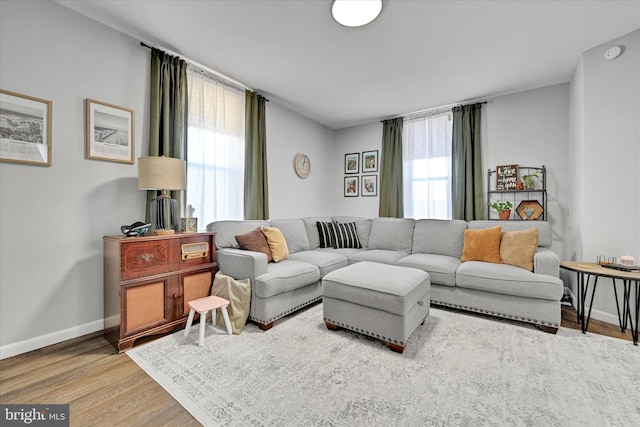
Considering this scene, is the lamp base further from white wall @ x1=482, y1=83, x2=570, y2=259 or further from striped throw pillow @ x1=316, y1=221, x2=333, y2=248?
white wall @ x1=482, y1=83, x2=570, y2=259

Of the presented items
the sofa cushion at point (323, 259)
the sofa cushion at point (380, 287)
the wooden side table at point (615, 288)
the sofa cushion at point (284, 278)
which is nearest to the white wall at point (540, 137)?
the wooden side table at point (615, 288)

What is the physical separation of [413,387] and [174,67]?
11.4 ft

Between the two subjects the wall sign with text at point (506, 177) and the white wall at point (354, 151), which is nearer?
the wall sign with text at point (506, 177)

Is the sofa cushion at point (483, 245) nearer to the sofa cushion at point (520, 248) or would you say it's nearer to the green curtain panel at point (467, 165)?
the sofa cushion at point (520, 248)

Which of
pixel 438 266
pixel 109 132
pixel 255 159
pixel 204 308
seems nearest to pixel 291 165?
pixel 255 159

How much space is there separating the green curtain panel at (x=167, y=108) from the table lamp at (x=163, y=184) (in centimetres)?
22

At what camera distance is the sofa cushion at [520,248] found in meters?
2.63

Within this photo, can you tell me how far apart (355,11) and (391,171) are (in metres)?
2.81

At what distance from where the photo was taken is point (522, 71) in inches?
120

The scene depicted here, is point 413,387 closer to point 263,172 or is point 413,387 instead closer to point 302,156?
point 263,172

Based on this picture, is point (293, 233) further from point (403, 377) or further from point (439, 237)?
point (403, 377)

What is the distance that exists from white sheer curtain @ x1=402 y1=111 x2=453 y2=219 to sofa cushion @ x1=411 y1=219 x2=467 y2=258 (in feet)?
→ 2.02

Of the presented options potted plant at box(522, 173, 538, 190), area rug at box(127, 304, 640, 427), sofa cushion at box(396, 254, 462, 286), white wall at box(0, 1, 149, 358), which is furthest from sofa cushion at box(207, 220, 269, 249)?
potted plant at box(522, 173, 538, 190)

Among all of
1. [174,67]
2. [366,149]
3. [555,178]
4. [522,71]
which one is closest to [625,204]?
[555,178]
